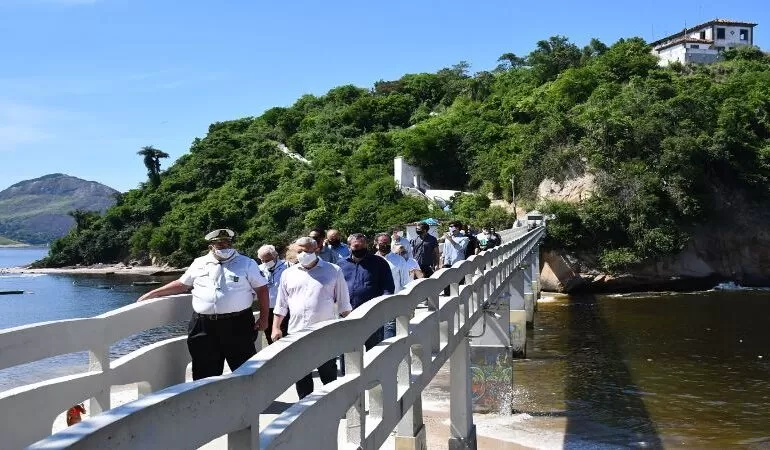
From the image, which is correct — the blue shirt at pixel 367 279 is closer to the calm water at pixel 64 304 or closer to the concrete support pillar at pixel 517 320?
the concrete support pillar at pixel 517 320

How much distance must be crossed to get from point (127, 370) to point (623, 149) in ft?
153

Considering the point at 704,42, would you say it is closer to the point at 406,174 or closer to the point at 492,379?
the point at 406,174

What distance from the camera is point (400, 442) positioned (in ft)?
22.9

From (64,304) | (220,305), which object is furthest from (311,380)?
(64,304)

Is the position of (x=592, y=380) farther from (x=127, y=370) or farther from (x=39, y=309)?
(x=39, y=309)

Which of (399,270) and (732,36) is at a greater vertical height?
(732,36)

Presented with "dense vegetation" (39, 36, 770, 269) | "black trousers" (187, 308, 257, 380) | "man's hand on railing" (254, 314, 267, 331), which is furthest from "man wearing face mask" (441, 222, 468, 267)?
"dense vegetation" (39, 36, 770, 269)

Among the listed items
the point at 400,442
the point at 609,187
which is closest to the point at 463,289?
the point at 400,442

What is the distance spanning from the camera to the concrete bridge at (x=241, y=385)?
2.25 meters

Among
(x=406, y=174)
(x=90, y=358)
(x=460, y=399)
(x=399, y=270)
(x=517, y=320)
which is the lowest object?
(x=517, y=320)

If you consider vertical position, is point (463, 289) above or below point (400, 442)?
above

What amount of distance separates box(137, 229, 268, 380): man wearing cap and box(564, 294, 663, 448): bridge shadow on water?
9.25 metres

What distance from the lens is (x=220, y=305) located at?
588cm

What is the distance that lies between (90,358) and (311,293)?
82.4 inches
